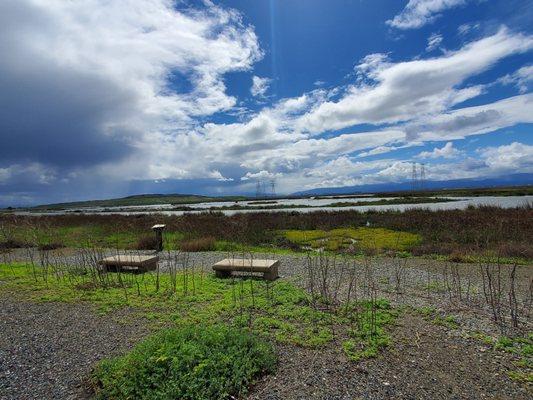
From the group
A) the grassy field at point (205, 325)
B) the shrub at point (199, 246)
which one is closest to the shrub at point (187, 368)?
the grassy field at point (205, 325)

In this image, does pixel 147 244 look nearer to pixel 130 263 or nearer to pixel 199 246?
pixel 199 246

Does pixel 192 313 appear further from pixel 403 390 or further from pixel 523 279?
pixel 523 279

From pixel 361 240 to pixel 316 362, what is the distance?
56.4 feet

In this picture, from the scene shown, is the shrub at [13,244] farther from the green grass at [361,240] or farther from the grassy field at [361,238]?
the green grass at [361,240]

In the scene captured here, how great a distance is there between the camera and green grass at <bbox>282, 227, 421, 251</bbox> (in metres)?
19.2

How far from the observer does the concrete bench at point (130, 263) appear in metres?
12.5

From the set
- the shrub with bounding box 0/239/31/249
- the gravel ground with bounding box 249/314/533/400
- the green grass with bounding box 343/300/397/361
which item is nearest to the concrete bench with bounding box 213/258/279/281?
the green grass with bounding box 343/300/397/361

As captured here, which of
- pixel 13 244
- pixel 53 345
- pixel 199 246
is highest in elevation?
pixel 13 244

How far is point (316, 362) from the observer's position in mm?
5547

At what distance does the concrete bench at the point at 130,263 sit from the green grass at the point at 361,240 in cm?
942

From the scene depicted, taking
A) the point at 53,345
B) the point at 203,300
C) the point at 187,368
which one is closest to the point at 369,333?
the point at 187,368

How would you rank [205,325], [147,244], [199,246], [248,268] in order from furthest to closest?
[147,244]
[199,246]
[248,268]
[205,325]

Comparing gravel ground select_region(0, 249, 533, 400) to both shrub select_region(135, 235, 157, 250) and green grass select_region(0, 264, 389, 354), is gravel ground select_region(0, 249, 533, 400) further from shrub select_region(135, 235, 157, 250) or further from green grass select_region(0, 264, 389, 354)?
shrub select_region(135, 235, 157, 250)

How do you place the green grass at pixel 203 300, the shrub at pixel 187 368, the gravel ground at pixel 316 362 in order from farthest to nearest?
the green grass at pixel 203 300 → the gravel ground at pixel 316 362 → the shrub at pixel 187 368
